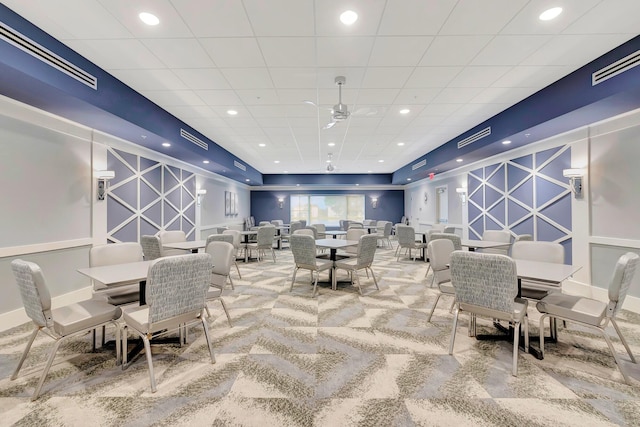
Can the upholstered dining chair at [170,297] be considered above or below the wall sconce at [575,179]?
below

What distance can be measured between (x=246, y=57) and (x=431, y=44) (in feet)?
6.20

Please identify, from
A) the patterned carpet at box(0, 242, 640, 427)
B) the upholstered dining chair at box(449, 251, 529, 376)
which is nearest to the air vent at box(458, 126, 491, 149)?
the patterned carpet at box(0, 242, 640, 427)

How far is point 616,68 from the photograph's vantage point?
2.74 meters

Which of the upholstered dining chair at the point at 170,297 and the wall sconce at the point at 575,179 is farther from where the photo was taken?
the wall sconce at the point at 575,179

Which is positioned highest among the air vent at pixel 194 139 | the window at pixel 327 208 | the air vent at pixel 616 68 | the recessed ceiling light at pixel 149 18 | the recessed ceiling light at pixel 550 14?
the recessed ceiling light at pixel 149 18

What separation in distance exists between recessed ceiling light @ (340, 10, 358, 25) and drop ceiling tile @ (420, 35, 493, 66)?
2.82 feet

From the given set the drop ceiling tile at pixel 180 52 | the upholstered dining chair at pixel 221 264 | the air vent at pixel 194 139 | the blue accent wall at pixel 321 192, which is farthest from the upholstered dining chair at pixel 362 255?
the blue accent wall at pixel 321 192

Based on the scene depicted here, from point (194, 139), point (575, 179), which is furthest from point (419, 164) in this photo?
point (194, 139)

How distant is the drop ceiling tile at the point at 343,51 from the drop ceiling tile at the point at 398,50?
9 cm

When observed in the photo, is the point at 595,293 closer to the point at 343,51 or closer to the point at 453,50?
the point at 453,50

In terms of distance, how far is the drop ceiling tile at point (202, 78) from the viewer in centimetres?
321

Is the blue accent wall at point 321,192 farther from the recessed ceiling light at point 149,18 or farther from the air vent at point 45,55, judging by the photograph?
the recessed ceiling light at point 149,18

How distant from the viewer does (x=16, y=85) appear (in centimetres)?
254

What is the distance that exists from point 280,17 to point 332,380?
9.82 ft
